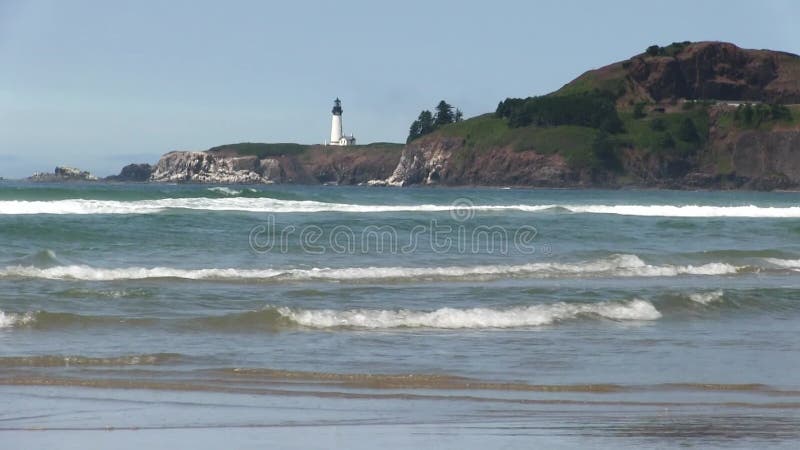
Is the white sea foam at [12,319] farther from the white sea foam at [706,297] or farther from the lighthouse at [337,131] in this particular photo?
the lighthouse at [337,131]

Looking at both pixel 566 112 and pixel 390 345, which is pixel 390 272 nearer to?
pixel 390 345

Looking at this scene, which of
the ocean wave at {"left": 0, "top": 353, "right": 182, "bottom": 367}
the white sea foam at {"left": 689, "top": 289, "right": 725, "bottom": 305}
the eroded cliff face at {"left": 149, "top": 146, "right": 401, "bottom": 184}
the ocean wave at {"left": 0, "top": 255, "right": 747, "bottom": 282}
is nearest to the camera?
the ocean wave at {"left": 0, "top": 353, "right": 182, "bottom": 367}

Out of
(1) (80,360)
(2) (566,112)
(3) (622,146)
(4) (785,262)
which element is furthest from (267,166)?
(1) (80,360)

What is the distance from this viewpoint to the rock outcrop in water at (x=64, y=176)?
145m

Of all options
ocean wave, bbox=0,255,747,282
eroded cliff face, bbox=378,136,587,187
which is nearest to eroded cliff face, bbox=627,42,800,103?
eroded cliff face, bbox=378,136,587,187

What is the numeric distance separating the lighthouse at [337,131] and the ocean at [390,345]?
13334 centimetres

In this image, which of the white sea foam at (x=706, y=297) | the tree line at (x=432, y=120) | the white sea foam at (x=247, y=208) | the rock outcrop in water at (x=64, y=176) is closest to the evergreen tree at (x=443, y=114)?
the tree line at (x=432, y=120)

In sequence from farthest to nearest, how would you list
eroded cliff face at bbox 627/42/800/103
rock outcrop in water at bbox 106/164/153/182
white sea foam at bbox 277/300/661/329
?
rock outcrop in water at bbox 106/164/153/182 → eroded cliff face at bbox 627/42/800/103 → white sea foam at bbox 277/300/661/329

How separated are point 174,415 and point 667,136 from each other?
116033mm

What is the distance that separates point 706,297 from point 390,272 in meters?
5.99

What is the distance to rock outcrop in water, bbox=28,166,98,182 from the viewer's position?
145m

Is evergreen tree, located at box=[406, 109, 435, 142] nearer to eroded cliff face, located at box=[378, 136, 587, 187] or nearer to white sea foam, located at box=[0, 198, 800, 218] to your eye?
eroded cliff face, located at box=[378, 136, 587, 187]

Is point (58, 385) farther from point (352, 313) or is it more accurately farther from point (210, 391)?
point (352, 313)

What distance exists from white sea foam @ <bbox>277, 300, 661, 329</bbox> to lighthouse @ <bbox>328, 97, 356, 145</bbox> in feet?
469
